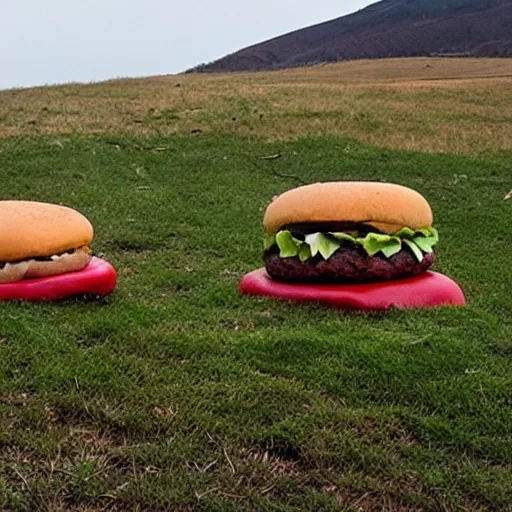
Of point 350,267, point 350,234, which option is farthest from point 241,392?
point 350,234

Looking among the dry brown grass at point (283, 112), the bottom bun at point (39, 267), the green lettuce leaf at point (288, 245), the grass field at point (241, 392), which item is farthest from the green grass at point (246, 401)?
the dry brown grass at point (283, 112)

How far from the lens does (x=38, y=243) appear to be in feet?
20.6

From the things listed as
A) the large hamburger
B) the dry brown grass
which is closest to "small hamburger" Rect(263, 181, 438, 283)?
the large hamburger

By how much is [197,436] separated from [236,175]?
390 inches

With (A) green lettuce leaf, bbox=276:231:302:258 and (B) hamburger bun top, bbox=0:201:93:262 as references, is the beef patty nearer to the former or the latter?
(A) green lettuce leaf, bbox=276:231:302:258

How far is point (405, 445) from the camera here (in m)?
4.07

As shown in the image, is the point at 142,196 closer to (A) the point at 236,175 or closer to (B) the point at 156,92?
(A) the point at 236,175

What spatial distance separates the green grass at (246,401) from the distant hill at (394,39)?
173ft

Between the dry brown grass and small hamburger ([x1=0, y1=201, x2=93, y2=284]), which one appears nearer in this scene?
small hamburger ([x1=0, y1=201, x2=93, y2=284])

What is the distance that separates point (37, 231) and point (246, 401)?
→ 2.62 m

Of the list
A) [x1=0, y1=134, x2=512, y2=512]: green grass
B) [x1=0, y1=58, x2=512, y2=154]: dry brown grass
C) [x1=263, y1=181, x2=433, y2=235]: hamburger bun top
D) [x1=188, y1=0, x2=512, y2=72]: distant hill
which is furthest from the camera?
[x1=188, y1=0, x2=512, y2=72]: distant hill

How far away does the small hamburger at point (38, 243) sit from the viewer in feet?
20.5

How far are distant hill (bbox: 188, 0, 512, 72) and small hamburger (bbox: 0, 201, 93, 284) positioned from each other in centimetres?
5228

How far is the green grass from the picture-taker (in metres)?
3.67
